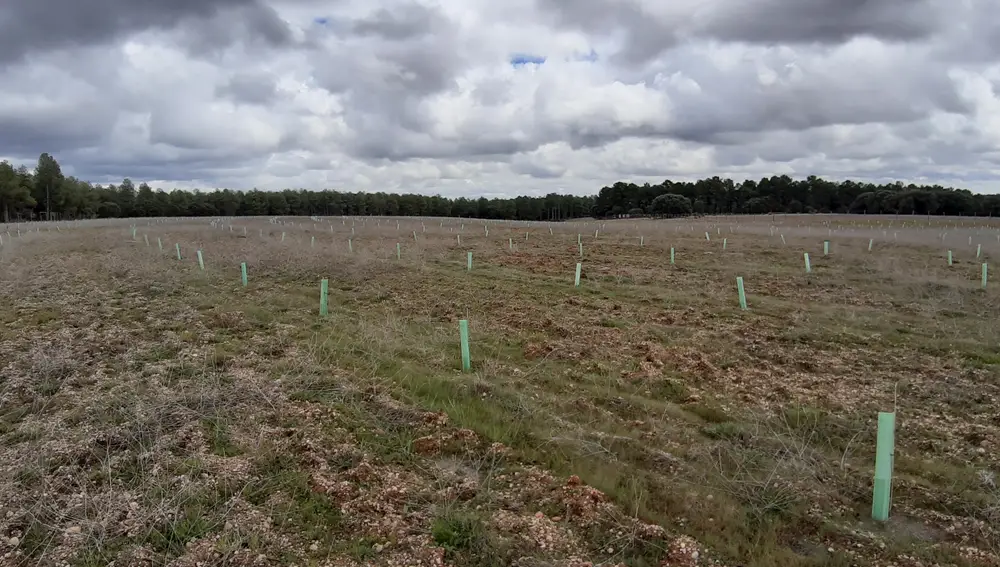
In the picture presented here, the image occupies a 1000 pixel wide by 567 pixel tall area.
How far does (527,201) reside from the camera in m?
154

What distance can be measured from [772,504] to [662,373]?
14.3 ft

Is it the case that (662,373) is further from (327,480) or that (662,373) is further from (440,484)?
(327,480)

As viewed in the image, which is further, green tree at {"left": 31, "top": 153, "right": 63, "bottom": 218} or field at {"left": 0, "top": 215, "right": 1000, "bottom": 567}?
green tree at {"left": 31, "top": 153, "right": 63, "bottom": 218}

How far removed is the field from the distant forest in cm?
10205

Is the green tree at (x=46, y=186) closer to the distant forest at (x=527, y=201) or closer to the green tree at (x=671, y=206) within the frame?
the distant forest at (x=527, y=201)

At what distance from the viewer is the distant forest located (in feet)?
325

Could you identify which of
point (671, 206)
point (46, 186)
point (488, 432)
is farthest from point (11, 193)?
point (671, 206)

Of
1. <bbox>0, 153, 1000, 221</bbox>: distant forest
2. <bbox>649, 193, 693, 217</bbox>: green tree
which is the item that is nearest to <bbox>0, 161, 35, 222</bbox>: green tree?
<bbox>0, 153, 1000, 221</bbox>: distant forest

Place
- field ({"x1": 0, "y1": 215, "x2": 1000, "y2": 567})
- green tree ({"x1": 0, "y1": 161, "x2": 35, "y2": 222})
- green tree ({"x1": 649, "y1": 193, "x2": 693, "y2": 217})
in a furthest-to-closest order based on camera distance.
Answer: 1. green tree ({"x1": 649, "y1": 193, "x2": 693, "y2": 217})
2. green tree ({"x1": 0, "y1": 161, "x2": 35, "y2": 222})
3. field ({"x1": 0, "y1": 215, "x2": 1000, "y2": 567})

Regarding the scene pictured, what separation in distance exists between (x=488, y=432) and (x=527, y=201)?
490 ft

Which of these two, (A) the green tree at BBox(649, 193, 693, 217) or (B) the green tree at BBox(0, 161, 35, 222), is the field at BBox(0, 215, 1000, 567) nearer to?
(B) the green tree at BBox(0, 161, 35, 222)

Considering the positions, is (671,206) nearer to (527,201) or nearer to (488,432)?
(527,201)

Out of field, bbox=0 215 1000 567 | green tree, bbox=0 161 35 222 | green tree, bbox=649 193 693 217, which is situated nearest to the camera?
field, bbox=0 215 1000 567

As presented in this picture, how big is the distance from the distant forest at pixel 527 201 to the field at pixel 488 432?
102 meters
